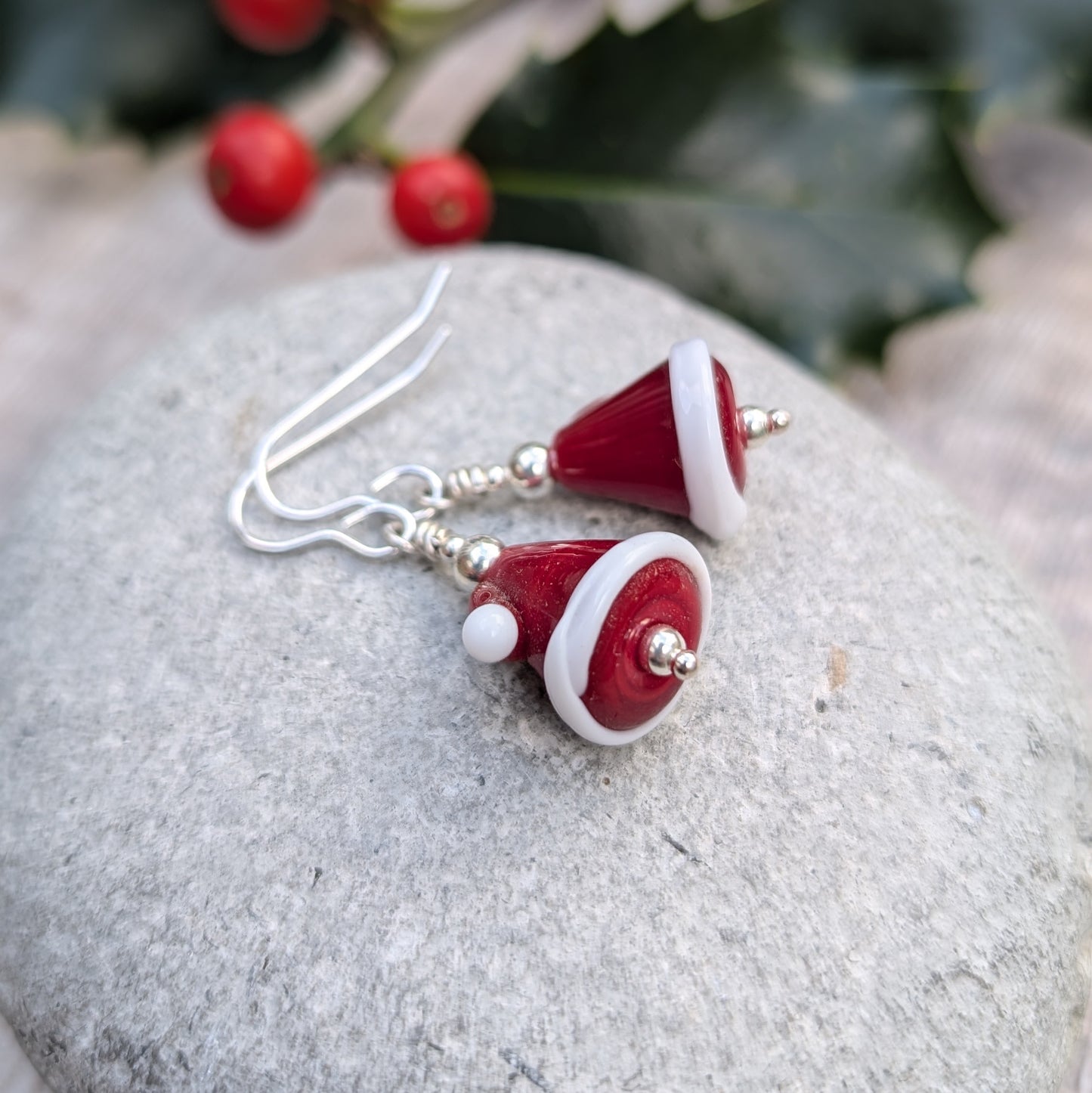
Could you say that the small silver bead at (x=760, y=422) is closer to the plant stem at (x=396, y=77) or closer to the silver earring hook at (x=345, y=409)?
the silver earring hook at (x=345, y=409)

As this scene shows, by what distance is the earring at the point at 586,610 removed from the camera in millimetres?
779

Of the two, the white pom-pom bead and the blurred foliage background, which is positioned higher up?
the white pom-pom bead

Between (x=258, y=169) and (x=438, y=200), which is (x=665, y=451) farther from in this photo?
(x=258, y=169)

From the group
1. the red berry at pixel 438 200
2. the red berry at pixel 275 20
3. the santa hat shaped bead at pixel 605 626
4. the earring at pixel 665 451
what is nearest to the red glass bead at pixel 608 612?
the santa hat shaped bead at pixel 605 626

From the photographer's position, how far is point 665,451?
921 millimetres

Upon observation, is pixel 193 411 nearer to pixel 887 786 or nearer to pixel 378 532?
pixel 378 532

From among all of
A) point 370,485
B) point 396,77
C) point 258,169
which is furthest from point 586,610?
point 396,77

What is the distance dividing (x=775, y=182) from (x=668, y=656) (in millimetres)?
757

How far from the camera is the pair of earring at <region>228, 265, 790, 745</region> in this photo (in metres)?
0.78

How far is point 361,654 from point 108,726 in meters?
0.19

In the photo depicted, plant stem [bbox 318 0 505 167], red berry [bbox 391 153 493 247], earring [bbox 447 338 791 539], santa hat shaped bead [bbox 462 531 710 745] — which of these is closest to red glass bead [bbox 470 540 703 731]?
santa hat shaped bead [bbox 462 531 710 745]

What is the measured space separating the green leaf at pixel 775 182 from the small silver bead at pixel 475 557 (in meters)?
0.57

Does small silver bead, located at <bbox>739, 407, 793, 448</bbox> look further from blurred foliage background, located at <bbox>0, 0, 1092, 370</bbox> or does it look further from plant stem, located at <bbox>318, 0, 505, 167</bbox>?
plant stem, located at <bbox>318, 0, 505, 167</bbox>

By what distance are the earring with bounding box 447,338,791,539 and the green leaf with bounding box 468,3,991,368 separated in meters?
0.44
